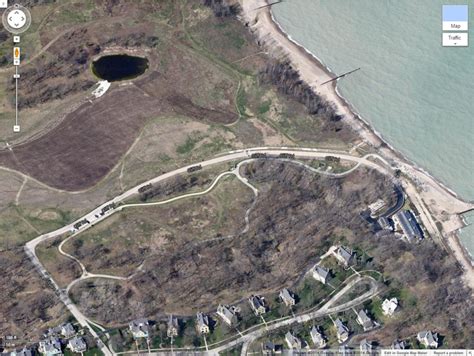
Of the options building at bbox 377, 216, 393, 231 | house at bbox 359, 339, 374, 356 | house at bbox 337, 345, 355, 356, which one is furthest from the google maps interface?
house at bbox 337, 345, 355, 356

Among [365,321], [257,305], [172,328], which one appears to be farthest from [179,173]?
[365,321]

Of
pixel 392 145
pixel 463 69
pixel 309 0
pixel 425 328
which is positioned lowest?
pixel 425 328

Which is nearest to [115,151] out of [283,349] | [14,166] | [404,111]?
[14,166]

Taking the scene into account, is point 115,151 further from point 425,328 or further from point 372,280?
point 425,328

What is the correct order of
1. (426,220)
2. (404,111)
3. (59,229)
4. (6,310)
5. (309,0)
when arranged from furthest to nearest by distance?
(309,0), (404,111), (426,220), (59,229), (6,310)

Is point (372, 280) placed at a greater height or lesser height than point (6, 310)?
lesser

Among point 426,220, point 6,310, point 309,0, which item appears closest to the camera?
point 6,310

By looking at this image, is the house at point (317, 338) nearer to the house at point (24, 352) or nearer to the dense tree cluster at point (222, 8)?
the house at point (24, 352)

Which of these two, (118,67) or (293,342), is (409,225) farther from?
(118,67)

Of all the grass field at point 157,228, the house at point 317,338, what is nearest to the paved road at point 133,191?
the grass field at point 157,228
